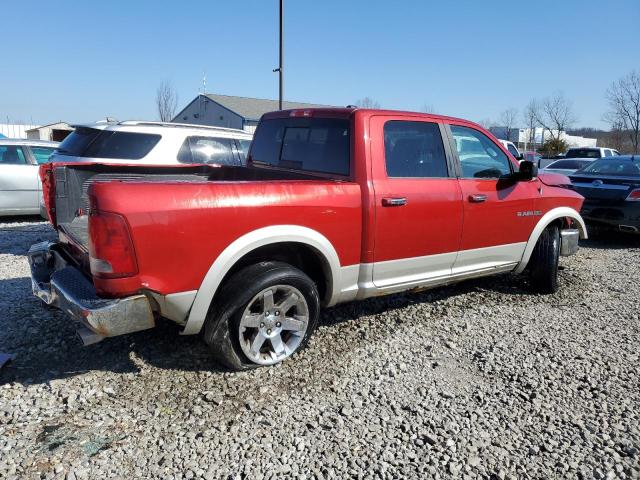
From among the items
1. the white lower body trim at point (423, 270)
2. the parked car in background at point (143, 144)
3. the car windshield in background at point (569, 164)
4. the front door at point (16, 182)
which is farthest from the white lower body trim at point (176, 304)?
the car windshield in background at point (569, 164)

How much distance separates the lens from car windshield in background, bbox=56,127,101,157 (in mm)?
6406

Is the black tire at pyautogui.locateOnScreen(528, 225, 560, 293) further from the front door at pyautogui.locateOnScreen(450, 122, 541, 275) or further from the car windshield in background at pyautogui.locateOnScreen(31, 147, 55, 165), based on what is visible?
the car windshield in background at pyautogui.locateOnScreen(31, 147, 55, 165)

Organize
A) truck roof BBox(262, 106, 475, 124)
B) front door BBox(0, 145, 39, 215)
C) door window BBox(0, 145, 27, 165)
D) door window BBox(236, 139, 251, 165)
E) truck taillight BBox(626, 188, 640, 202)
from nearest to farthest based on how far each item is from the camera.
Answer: truck roof BBox(262, 106, 475, 124) → door window BBox(236, 139, 251, 165) → truck taillight BBox(626, 188, 640, 202) → front door BBox(0, 145, 39, 215) → door window BBox(0, 145, 27, 165)

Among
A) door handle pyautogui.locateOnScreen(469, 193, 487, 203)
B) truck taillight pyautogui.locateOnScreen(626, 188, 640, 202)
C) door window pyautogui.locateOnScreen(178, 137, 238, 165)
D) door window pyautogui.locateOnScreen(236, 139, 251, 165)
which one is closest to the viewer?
door handle pyautogui.locateOnScreen(469, 193, 487, 203)

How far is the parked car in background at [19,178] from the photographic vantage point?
26.4ft

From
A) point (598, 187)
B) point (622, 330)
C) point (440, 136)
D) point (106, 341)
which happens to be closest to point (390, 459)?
point (106, 341)

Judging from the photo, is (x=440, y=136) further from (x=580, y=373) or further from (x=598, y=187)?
(x=598, y=187)

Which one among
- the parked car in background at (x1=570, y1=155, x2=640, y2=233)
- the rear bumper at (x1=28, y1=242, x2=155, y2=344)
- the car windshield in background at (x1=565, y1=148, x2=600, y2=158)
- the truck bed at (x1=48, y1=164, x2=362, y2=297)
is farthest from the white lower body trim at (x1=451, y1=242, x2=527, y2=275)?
the car windshield in background at (x1=565, y1=148, x2=600, y2=158)

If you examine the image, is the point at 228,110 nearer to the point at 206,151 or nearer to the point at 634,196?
the point at 206,151

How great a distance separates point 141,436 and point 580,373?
3022 mm

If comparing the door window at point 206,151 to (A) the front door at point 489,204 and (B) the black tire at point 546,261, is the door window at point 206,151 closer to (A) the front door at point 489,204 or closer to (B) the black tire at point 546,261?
(A) the front door at point 489,204

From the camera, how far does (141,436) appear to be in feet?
8.70

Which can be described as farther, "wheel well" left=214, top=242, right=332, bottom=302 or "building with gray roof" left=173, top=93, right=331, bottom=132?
"building with gray roof" left=173, top=93, right=331, bottom=132

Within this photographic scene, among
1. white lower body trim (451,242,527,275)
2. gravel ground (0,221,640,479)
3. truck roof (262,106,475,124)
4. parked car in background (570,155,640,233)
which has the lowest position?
gravel ground (0,221,640,479)
